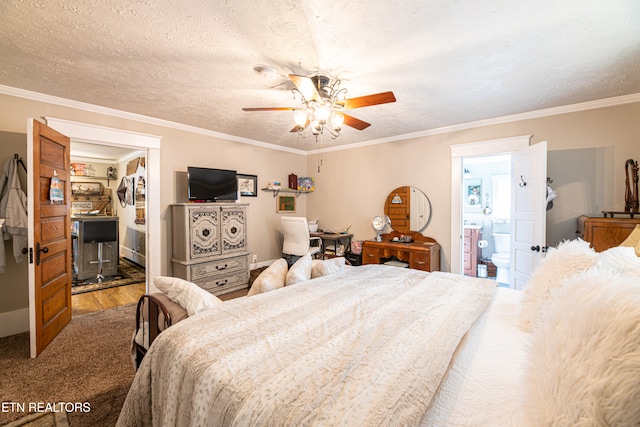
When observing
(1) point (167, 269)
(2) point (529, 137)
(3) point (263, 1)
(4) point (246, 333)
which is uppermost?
(3) point (263, 1)

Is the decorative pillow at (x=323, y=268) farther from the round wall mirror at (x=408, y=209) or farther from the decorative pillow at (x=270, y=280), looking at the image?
the round wall mirror at (x=408, y=209)

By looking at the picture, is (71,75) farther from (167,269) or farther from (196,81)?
(167,269)

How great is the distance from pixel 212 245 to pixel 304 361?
313 cm

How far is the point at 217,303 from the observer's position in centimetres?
159

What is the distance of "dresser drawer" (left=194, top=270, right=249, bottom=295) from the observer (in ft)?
12.1

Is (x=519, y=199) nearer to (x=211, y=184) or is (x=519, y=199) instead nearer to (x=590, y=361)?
(x=590, y=361)

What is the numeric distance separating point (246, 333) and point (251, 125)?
3152 millimetres

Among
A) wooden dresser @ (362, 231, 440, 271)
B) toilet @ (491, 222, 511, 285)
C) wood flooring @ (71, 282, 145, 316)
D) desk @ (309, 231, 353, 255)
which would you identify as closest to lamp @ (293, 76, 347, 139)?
wooden dresser @ (362, 231, 440, 271)

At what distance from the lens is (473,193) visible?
214 inches

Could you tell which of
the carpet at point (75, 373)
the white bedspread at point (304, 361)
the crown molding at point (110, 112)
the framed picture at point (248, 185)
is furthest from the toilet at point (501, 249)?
the carpet at point (75, 373)

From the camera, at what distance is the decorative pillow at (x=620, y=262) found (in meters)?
1.19

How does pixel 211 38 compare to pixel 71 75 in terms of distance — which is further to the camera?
pixel 71 75

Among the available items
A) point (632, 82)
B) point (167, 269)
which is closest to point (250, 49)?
point (167, 269)

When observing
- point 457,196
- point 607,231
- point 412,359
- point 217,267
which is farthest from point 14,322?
point 607,231
